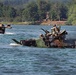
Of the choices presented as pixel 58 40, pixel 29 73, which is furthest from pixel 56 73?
pixel 58 40

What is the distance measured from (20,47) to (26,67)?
1972cm

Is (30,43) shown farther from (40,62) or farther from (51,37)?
(40,62)


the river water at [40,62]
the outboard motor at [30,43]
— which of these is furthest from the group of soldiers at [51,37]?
the river water at [40,62]

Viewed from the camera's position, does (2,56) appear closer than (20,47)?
Yes

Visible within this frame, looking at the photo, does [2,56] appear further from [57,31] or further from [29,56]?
[57,31]

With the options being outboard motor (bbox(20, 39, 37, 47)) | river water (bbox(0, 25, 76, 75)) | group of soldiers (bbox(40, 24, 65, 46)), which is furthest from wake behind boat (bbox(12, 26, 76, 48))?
river water (bbox(0, 25, 76, 75))

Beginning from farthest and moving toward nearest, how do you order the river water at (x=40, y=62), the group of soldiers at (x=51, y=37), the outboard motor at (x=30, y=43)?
the outboard motor at (x=30, y=43) → the group of soldiers at (x=51, y=37) → the river water at (x=40, y=62)

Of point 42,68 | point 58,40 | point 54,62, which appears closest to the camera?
point 42,68

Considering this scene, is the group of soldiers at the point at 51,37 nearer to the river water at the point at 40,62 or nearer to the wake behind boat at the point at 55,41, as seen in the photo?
the wake behind boat at the point at 55,41

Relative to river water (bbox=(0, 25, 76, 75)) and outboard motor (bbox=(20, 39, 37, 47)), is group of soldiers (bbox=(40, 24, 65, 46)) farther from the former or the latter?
river water (bbox=(0, 25, 76, 75))

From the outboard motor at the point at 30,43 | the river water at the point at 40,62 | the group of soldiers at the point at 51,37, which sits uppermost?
the group of soldiers at the point at 51,37

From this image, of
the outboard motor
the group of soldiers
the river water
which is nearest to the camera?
the river water

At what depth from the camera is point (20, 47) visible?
5625 cm

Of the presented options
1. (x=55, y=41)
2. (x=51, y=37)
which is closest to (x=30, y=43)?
(x=51, y=37)
